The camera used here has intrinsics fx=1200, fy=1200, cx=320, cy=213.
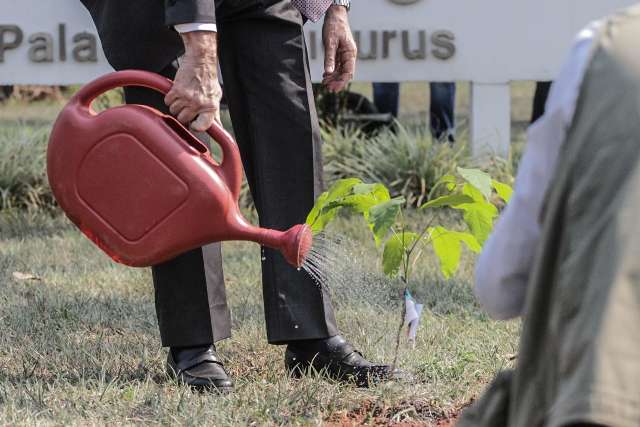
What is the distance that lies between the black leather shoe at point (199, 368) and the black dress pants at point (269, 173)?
0.10ft

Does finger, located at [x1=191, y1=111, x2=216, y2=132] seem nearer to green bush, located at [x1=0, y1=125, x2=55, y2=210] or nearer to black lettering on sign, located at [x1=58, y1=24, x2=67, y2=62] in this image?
green bush, located at [x1=0, y1=125, x2=55, y2=210]

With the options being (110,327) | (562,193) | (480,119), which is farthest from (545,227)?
(480,119)

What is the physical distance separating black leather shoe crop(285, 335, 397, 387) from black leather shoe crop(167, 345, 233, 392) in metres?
0.20

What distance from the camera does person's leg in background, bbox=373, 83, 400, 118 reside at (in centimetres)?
862

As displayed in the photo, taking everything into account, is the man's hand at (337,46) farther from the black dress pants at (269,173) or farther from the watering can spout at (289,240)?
the watering can spout at (289,240)

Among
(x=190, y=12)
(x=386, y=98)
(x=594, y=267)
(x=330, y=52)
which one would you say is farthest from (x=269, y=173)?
(x=386, y=98)

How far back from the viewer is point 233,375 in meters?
3.42

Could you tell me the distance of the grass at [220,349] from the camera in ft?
9.89

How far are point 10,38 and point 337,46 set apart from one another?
12.9ft

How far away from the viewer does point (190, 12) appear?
9.44 ft

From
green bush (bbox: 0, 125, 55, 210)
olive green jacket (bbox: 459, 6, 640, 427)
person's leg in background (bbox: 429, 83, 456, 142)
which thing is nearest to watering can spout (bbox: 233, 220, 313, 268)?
olive green jacket (bbox: 459, 6, 640, 427)

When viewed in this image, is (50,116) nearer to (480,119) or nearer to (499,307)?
(480,119)

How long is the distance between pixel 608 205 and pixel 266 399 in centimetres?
172

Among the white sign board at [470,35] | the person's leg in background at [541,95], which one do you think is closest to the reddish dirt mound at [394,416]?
the white sign board at [470,35]
